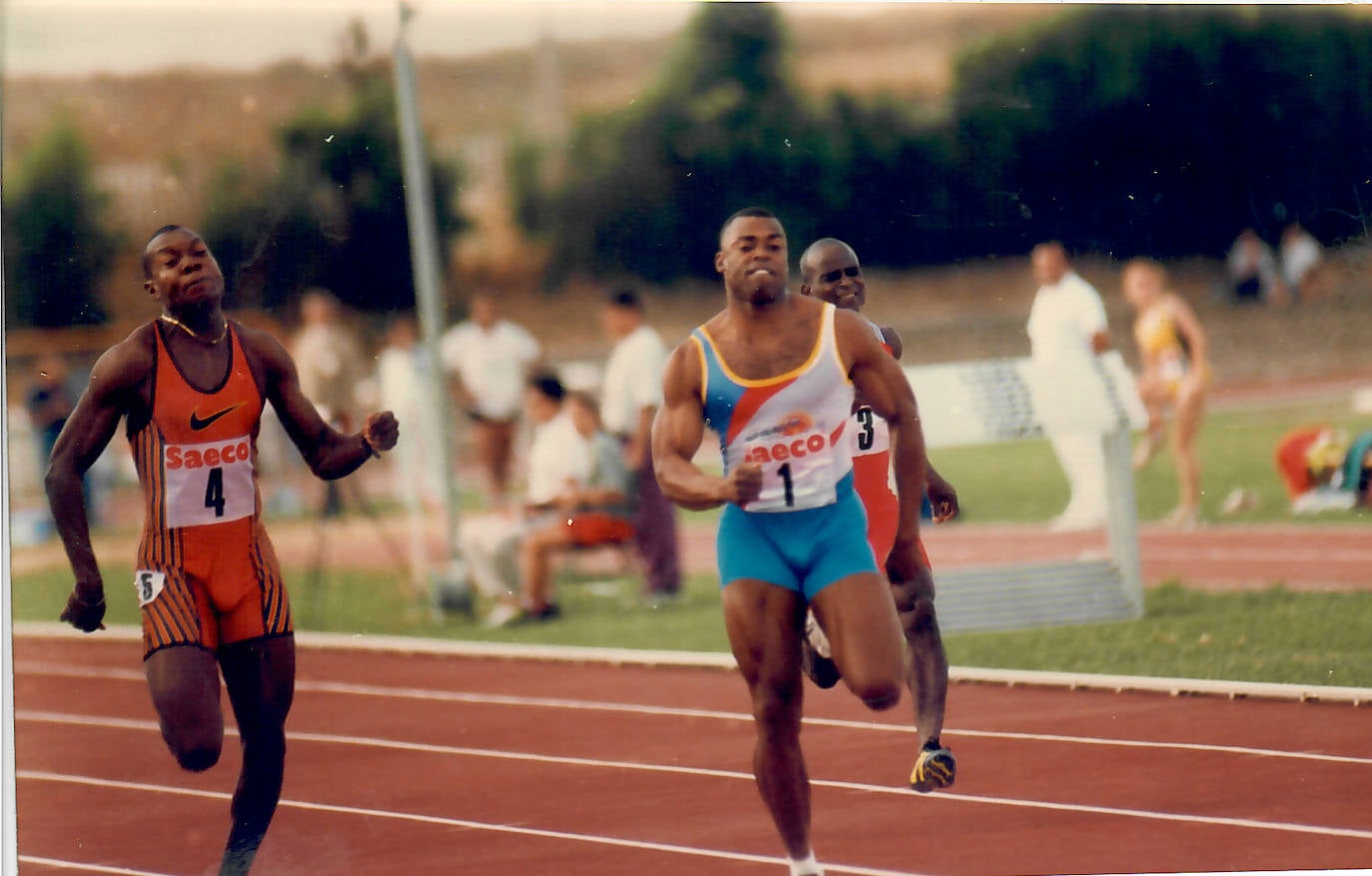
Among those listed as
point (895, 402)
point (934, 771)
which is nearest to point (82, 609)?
point (895, 402)

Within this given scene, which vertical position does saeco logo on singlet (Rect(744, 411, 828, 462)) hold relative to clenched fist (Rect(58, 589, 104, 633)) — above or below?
above

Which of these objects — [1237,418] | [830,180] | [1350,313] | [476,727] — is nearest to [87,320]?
[830,180]

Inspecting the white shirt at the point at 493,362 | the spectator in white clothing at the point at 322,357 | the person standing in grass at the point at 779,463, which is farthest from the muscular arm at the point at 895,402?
the white shirt at the point at 493,362

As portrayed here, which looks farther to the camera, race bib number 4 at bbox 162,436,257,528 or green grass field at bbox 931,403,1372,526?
green grass field at bbox 931,403,1372,526

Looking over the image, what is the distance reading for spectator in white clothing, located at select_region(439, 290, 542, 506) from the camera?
15773 millimetres

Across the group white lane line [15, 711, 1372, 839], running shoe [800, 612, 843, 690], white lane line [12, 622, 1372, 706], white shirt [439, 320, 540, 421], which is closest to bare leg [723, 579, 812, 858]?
running shoe [800, 612, 843, 690]

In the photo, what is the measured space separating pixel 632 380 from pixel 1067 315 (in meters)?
2.71

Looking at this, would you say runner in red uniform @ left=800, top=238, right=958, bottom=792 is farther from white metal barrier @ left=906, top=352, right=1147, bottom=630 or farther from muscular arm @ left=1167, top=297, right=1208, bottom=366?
muscular arm @ left=1167, top=297, right=1208, bottom=366

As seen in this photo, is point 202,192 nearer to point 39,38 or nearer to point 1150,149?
point 39,38

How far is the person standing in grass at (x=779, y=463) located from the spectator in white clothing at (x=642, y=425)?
5864 millimetres

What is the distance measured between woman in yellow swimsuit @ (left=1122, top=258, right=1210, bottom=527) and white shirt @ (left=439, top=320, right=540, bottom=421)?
472 cm

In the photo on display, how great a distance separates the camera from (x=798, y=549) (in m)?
5.59

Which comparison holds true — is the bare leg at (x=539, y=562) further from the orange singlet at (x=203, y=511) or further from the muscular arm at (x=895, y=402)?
the muscular arm at (x=895, y=402)

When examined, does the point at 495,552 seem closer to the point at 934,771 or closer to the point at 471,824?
the point at 471,824
